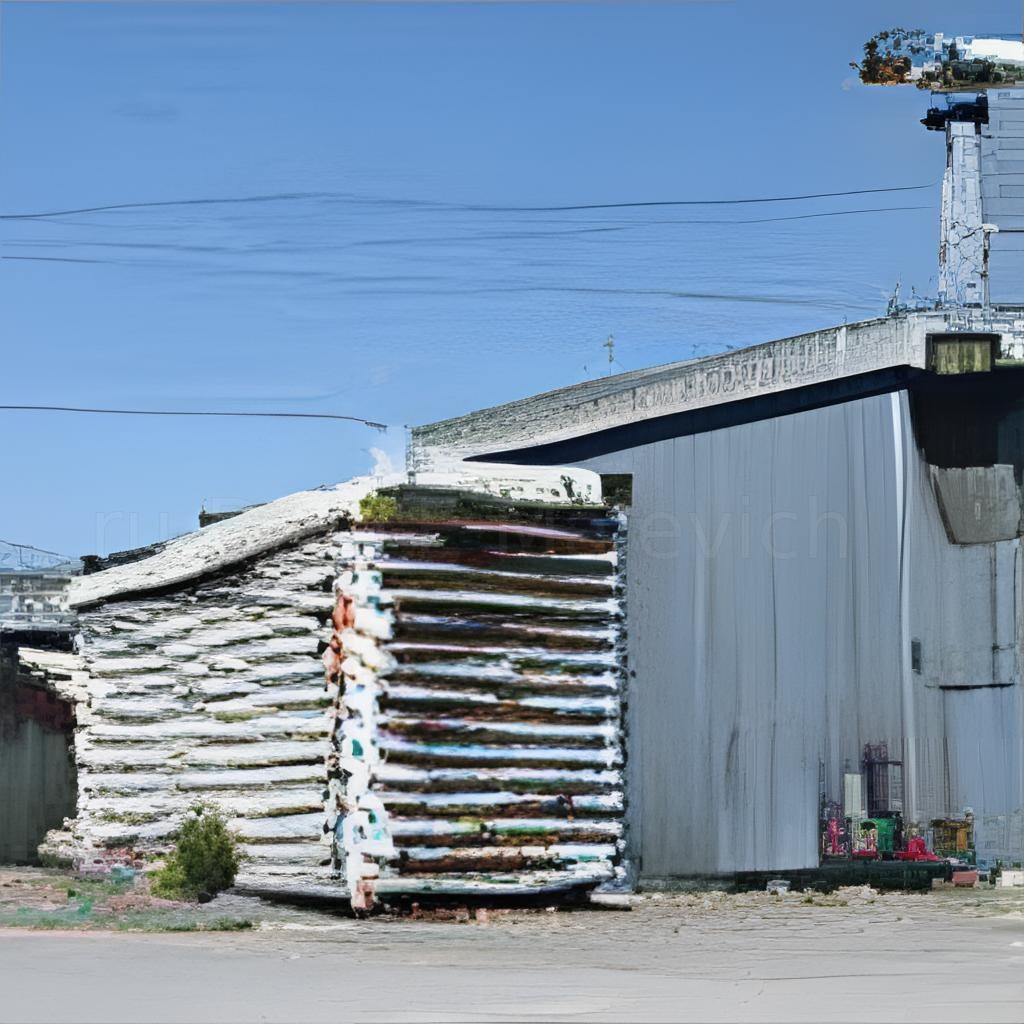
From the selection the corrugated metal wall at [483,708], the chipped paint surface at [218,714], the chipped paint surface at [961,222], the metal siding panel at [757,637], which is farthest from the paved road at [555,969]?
the chipped paint surface at [961,222]

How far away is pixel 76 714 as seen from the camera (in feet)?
41.8

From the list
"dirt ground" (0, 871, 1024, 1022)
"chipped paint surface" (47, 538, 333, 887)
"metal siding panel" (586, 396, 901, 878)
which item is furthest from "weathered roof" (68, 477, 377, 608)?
"dirt ground" (0, 871, 1024, 1022)

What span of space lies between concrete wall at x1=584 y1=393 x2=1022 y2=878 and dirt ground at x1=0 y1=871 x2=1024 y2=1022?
2.63 ft

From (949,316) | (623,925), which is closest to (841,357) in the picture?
(949,316)

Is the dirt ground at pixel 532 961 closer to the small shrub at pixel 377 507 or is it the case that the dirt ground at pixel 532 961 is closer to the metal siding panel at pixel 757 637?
the metal siding panel at pixel 757 637

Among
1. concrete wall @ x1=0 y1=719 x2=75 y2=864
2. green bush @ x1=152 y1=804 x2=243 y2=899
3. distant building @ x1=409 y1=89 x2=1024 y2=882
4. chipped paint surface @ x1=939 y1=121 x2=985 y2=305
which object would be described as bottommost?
green bush @ x1=152 y1=804 x2=243 y2=899

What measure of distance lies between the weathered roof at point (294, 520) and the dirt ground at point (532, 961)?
2.55 metres

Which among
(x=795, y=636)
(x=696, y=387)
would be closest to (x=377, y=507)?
(x=696, y=387)

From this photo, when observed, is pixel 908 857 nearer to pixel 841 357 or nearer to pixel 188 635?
pixel 841 357

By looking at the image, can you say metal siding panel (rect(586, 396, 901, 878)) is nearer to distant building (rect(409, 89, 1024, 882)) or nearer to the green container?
distant building (rect(409, 89, 1024, 882))

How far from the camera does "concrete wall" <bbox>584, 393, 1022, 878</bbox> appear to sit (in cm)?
1259

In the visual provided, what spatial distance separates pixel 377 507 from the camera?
11.5m

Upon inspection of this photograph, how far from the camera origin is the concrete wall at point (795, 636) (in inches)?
496

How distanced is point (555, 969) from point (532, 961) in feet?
0.96
